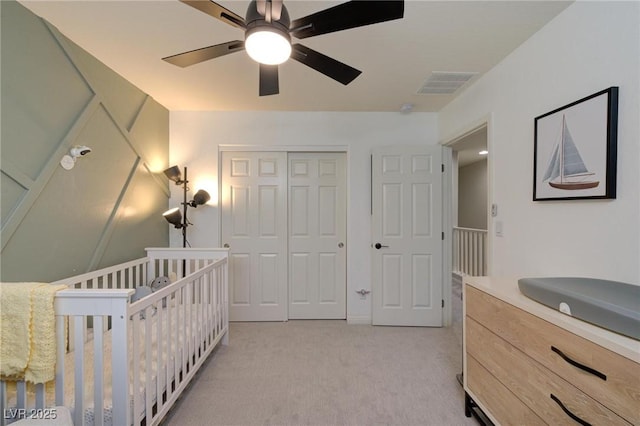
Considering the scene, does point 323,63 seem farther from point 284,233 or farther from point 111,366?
point 284,233

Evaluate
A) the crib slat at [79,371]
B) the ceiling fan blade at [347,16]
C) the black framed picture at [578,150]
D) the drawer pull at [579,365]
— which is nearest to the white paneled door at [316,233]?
the black framed picture at [578,150]

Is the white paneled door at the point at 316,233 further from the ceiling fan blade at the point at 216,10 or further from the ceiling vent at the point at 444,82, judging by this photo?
the ceiling fan blade at the point at 216,10

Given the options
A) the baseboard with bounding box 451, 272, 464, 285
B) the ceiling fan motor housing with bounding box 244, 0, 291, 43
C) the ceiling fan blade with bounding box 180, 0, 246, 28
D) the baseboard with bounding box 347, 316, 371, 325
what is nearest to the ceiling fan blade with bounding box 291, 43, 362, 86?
the ceiling fan motor housing with bounding box 244, 0, 291, 43

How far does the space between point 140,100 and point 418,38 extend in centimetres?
241

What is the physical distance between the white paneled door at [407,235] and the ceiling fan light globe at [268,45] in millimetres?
1942

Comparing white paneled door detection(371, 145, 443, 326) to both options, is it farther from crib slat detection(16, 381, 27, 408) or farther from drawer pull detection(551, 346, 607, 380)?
crib slat detection(16, 381, 27, 408)

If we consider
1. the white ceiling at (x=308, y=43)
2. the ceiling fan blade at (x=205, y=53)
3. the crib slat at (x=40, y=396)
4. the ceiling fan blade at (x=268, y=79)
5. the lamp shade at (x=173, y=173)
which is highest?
the white ceiling at (x=308, y=43)

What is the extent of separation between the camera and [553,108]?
1.54 meters

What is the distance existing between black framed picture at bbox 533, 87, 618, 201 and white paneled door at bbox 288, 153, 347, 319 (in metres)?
1.86

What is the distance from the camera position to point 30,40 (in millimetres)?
1514

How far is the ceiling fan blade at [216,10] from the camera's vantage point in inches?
39.8

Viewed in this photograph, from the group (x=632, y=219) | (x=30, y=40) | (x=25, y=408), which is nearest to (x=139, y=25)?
(x=30, y=40)

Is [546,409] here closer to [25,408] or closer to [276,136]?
[25,408]

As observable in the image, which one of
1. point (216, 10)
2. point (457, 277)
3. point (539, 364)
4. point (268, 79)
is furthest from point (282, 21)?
point (457, 277)
